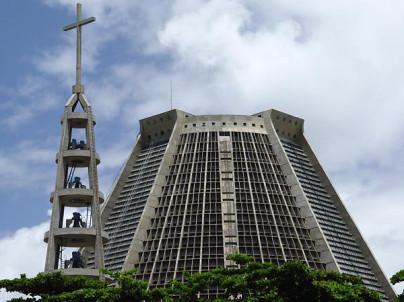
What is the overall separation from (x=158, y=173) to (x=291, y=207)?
22365 millimetres

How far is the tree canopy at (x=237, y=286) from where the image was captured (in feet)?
161

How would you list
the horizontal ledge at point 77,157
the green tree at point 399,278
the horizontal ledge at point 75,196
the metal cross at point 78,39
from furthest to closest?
the metal cross at point 78,39 → the horizontal ledge at point 77,157 → the horizontal ledge at point 75,196 → the green tree at point 399,278

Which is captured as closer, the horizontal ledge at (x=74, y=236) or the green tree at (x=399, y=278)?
the green tree at (x=399, y=278)

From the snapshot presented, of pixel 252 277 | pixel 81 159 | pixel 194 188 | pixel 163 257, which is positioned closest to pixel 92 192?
pixel 81 159

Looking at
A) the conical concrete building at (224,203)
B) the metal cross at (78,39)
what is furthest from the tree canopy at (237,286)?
the conical concrete building at (224,203)

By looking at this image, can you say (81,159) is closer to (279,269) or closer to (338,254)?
(279,269)

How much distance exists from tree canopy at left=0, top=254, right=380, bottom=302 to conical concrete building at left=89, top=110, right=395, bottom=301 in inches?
1896

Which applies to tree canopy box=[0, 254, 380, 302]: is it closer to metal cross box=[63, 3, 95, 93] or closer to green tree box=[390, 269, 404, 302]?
green tree box=[390, 269, 404, 302]

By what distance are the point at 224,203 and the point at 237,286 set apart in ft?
199

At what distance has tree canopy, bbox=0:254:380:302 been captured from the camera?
4916 cm

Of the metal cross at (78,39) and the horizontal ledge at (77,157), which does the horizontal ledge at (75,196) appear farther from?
the metal cross at (78,39)

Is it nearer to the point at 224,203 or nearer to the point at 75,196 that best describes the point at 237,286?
the point at 75,196

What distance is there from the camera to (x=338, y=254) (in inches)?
4311

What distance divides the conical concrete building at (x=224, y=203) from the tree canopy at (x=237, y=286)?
158 ft
